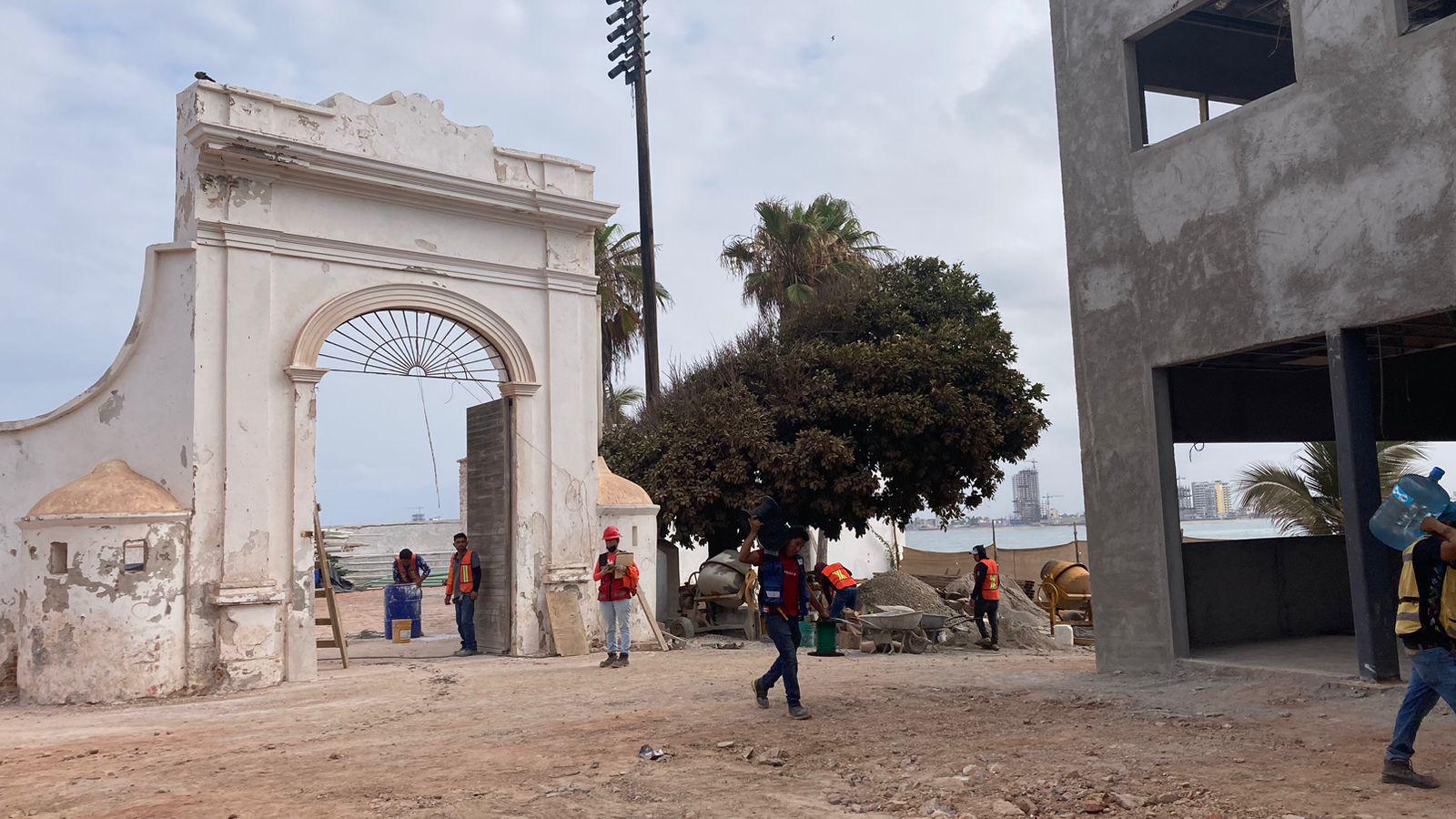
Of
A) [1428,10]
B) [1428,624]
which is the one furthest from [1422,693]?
[1428,10]

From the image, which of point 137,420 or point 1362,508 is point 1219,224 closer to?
point 1362,508

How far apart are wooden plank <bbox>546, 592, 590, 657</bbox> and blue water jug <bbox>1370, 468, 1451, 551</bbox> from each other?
10.5 m

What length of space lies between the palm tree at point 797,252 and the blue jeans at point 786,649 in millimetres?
18126

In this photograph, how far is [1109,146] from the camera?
37.7 ft

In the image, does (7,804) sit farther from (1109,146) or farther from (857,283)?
(857,283)

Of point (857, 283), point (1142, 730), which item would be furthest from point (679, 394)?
point (1142, 730)

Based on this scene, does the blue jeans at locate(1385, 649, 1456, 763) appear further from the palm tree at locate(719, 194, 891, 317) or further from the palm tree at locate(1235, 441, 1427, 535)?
the palm tree at locate(719, 194, 891, 317)

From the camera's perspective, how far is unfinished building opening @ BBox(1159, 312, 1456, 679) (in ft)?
29.4

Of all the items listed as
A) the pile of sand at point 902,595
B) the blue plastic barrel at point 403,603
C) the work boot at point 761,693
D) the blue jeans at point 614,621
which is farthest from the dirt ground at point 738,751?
the pile of sand at point 902,595

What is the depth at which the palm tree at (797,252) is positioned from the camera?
27.7m

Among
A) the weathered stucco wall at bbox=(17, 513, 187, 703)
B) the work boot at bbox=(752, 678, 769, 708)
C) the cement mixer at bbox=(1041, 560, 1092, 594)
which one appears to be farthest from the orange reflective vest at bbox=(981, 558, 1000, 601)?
the weathered stucco wall at bbox=(17, 513, 187, 703)

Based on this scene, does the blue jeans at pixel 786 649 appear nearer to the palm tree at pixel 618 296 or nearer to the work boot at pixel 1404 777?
the work boot at pixel 1404 777

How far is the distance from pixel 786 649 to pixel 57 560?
7735mm

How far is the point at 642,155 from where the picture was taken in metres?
26.0
